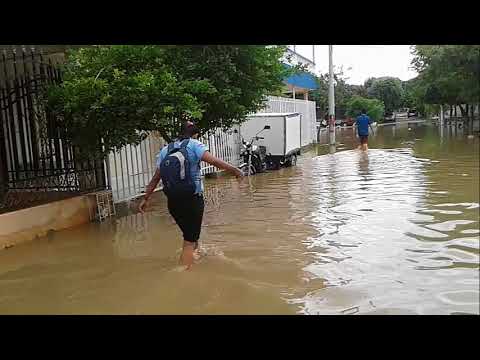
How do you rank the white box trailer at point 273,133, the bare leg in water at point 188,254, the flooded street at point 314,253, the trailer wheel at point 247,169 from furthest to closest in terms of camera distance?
the white box trailer at point 273,133 < the trailer wheel at point 247,169 < the bare leg in water at point 188,254 < the flooded street at point 314,253

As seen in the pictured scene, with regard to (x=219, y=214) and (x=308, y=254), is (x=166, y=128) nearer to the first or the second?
(x=219, y=214)

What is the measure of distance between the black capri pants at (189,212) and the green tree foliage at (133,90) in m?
1.99

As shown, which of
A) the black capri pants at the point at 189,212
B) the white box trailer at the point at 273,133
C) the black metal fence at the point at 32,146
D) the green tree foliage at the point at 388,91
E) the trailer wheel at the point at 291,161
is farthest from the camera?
the trailer wheel at the point at 291,161

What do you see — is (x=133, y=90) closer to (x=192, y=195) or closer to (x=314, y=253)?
(x=192, y=195)

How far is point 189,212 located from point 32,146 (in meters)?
4.15

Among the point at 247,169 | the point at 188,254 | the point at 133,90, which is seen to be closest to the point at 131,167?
the point at 133,90

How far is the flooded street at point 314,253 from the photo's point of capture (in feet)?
8.87

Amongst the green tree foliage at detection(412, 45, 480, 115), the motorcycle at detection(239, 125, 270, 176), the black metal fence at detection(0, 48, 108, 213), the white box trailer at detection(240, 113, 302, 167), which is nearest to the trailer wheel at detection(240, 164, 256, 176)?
the motorcycle at detection(239, 125, 270, 176)

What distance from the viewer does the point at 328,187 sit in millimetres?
6000

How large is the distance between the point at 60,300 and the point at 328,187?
3175mm

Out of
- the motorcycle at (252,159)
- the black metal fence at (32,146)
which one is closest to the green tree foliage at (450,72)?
the black metal fence at (32,146)

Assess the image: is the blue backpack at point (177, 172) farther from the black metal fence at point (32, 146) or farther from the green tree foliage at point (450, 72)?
the black metal fence at point (32, 146)

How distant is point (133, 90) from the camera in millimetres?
6570
